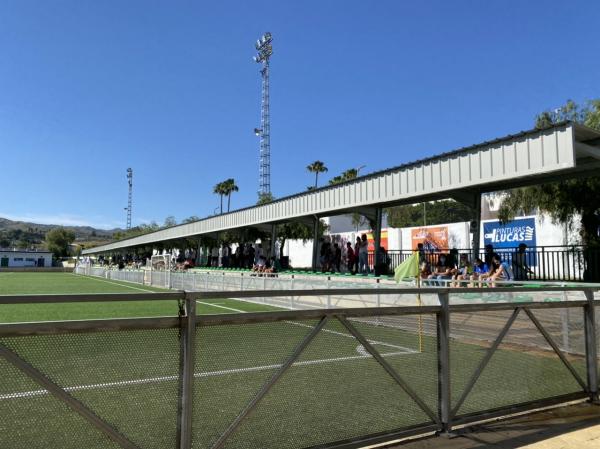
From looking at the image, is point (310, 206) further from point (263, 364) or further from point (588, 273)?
point (263, 364)

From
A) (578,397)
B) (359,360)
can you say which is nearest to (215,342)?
(359,360)

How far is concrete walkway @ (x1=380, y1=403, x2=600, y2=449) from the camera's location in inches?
168

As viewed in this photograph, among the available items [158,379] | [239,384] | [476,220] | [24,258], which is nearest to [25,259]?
[24,258]

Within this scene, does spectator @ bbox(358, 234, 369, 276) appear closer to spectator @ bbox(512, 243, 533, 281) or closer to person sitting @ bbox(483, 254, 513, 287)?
spectator @ bbox(512, 243, 533, 281)

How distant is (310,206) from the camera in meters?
23.3

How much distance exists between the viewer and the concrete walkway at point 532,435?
14.0 feet

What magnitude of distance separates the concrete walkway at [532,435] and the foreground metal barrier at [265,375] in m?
0.13

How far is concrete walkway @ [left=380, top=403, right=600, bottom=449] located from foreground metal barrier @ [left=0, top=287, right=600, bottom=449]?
134 millimetres

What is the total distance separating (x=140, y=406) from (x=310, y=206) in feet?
65.1

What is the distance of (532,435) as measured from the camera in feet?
14.8

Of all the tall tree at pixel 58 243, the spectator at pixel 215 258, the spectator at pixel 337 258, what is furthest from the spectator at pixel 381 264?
the tall tree at pixel 58 243

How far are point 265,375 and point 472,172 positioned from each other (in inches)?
472

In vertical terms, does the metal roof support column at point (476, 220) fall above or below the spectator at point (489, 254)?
above

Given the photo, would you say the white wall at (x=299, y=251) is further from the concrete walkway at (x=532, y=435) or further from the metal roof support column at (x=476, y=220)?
the concrete walkway at (x=532, y=435)
